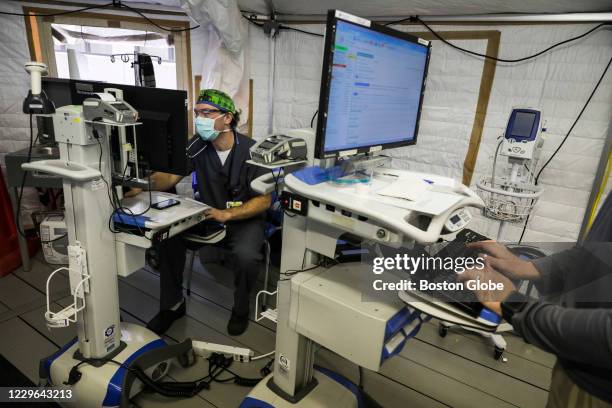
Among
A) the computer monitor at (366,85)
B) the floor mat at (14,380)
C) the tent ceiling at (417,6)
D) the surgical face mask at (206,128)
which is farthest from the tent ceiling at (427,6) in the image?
the floor mat at (14,380)

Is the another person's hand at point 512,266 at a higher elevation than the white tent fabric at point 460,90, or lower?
lower

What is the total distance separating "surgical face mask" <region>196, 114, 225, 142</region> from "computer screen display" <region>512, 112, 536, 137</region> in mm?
1502

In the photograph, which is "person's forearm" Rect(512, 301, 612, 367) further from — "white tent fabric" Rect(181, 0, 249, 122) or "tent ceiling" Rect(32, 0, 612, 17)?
"white tent fabric" Rect(181, 0, 249, 122)

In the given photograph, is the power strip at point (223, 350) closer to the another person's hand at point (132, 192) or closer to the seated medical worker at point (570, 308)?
the another person's hand at point (132, 192)

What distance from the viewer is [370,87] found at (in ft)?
3.96

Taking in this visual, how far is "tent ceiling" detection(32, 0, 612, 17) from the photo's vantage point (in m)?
1.95

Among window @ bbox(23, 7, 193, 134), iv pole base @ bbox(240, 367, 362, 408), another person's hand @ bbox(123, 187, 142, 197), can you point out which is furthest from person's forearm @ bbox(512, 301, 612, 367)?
window @ bbox(23, 7, 193, 134)

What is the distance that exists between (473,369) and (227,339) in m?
1.31

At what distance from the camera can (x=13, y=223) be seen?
8.78 feet

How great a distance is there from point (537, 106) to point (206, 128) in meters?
1.86

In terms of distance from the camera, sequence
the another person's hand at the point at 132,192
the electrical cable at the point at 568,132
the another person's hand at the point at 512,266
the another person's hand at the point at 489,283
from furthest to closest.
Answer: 1. the electrical cable at the point at 568,132
2. the another person's hand at the point at 132,192
3. the another person's hand at the point at 512,266
4. the another person's hand at the point at 489,283

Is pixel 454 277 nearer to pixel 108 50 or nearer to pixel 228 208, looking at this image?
pixel 228 208

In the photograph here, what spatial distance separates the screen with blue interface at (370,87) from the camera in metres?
1.08

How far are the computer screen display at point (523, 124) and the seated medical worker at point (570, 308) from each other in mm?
913
